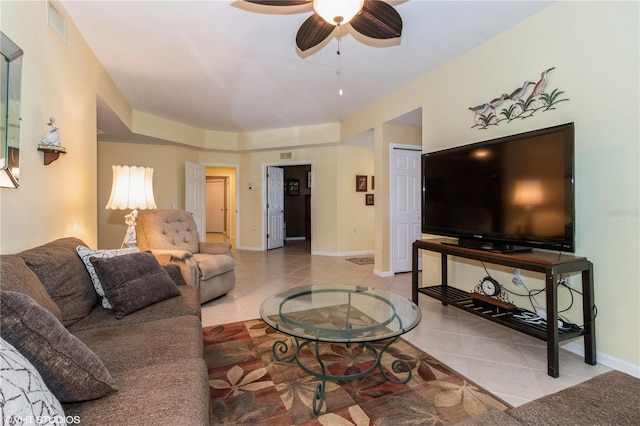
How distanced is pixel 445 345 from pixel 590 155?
66.1 inches

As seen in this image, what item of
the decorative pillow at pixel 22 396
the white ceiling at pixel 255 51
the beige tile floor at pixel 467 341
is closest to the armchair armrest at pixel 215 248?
the beige tile floor at pixel 467 341

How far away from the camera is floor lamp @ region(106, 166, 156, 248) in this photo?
8.93 ft

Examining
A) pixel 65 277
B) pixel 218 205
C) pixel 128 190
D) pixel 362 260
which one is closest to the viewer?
pixel 65 277

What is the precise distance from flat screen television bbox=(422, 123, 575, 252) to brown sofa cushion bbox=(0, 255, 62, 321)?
2786 millimetres

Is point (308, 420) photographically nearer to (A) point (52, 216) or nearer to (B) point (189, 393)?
(B) point (189, 393)

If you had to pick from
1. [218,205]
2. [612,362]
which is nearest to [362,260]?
[612,362]

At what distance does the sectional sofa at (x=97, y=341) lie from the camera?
2.75 ft

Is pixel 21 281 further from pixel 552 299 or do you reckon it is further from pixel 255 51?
pixel 552 299

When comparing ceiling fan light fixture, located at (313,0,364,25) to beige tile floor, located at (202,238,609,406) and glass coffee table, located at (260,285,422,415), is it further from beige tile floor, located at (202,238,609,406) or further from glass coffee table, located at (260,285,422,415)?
beige tile floor, located at (202,238,609,406)

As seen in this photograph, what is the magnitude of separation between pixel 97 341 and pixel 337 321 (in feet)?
4.13

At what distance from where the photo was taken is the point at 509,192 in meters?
2.26

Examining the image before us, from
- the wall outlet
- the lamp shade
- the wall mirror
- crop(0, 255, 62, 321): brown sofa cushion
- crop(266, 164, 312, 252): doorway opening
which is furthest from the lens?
crop(266, 164, 312, 252): doorway opening

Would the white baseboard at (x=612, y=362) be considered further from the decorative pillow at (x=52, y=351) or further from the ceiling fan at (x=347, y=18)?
the decorative pillow at (x=52, y=351)

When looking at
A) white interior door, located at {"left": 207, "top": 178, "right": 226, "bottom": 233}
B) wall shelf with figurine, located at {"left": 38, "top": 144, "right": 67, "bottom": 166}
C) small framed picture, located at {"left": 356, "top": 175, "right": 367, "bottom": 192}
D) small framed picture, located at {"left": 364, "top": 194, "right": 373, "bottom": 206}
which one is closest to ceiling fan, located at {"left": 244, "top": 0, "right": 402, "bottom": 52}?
wall shelf with figurine, located at {"left": 38, "top": 144, "right": 67, "bottom": 166}
